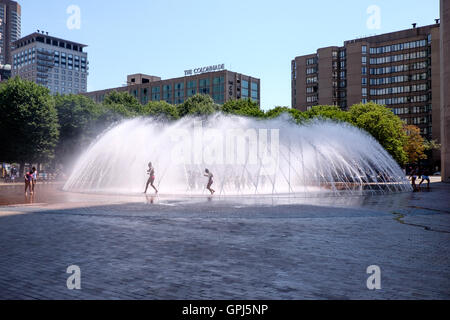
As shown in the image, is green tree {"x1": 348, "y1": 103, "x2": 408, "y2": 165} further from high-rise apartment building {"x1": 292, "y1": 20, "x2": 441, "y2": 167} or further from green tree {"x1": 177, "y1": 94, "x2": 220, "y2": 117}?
high-rise apartment building {"x1": 292, "y1": 20, "x2": 441, "y2": 167}

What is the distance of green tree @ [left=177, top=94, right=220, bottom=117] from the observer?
6247 cm

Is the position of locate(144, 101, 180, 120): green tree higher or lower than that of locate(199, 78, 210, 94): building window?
lower

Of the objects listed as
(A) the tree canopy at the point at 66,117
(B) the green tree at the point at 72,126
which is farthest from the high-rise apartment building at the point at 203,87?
(B) the green tree at the point at 72,126

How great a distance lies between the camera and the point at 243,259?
310 inches

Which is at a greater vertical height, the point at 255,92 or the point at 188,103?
the point at 255,92

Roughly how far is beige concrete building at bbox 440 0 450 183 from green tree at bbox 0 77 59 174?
1824 inches

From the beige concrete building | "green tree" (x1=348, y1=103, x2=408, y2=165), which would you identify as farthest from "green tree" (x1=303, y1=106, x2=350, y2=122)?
the beige concrete building

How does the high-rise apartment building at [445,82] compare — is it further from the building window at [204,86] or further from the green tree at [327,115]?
the building window at [204,86]

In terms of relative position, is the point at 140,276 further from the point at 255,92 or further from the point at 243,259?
the point at 255,92

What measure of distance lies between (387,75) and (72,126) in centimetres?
10221

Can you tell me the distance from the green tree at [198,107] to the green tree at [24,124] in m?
21.6

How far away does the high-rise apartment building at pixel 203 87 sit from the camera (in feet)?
419
